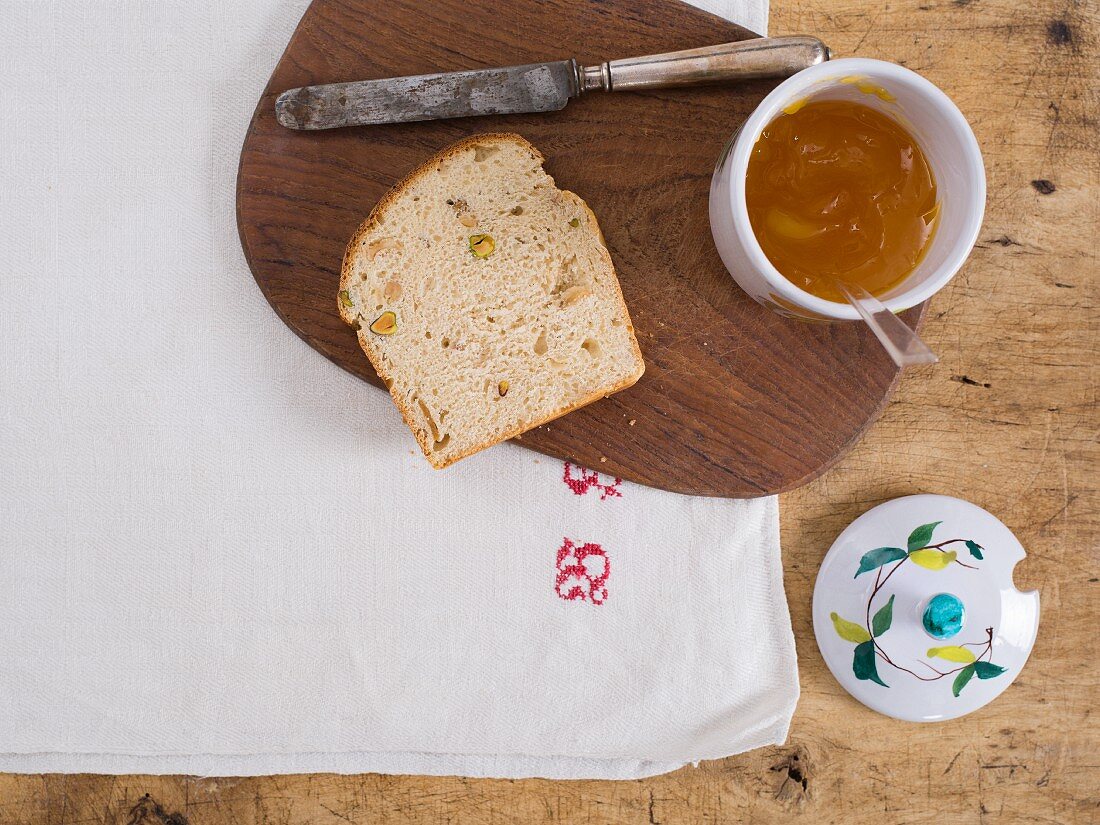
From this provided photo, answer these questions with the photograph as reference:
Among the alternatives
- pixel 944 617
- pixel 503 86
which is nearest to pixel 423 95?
pixel 503 86

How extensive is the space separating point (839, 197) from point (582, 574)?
66cm

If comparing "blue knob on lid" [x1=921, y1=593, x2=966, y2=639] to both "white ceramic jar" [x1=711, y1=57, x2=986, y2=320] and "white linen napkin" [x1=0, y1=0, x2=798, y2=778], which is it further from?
"white ceramic jar" [x1=711, y1=57, x2=986, y2=320]

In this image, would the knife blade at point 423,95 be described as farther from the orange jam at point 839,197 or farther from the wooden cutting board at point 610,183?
the orange jam at point 839,197

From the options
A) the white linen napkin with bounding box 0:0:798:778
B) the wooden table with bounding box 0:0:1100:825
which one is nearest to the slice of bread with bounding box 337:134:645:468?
the white linen napkin with bounding box 0:0:798:778

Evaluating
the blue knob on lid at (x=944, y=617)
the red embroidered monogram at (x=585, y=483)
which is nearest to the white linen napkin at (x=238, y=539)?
the red embroidered monogram at (x=585, y=483)

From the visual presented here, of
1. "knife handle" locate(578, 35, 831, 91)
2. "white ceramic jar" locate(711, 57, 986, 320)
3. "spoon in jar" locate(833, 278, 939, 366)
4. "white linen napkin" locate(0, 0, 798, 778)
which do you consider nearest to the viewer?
"spoon in jar" locate(833, 278, 939, 366)

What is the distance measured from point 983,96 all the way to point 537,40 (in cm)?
70

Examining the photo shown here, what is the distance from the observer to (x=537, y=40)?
1102mm

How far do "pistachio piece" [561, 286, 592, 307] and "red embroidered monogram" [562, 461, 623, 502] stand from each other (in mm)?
269

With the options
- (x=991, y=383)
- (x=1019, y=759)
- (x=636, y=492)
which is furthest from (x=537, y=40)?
(x=1019, y=759)

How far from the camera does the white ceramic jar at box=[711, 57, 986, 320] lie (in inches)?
35.0

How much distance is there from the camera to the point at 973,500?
1.26m

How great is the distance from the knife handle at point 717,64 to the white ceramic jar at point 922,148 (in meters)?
0.14

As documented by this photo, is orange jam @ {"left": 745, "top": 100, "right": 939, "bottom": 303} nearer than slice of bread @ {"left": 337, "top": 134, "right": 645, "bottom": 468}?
Yes
